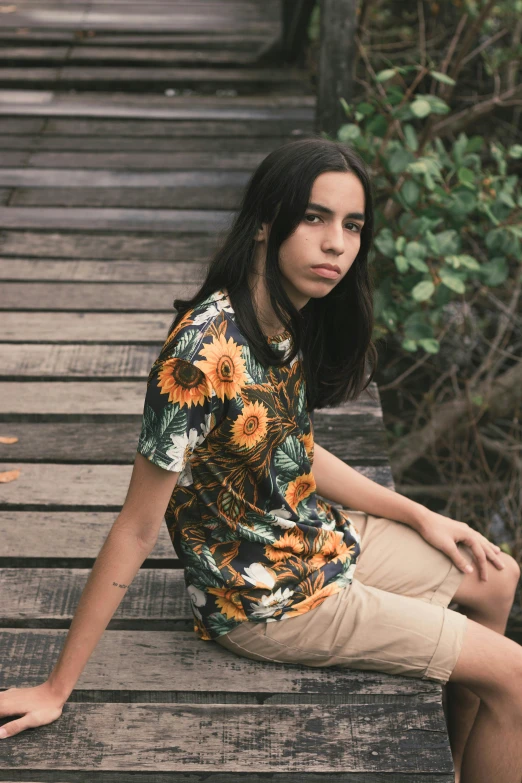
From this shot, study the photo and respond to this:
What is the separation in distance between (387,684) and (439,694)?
10cm

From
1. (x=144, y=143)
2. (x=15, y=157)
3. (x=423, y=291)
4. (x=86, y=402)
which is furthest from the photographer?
(x=144, y=143)

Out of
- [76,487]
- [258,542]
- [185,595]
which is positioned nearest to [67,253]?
[76,487]

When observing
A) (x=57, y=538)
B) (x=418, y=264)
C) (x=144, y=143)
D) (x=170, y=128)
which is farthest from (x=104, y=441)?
(x=170, y=128)

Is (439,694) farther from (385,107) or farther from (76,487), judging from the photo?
(385,107)

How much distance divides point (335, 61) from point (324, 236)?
1.99m

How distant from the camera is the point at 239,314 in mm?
1479

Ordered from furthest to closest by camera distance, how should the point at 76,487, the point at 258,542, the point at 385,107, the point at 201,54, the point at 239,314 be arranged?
the point at 201,54 → the point at 385,107 → the point at 76,487 → the point at 258,542 → the point at 239,314

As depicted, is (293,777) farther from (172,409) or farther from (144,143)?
(144,143)

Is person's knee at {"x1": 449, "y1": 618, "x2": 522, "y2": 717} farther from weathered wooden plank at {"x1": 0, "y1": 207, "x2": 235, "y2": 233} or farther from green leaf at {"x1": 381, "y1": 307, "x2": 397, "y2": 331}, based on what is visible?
weathered wooden plank at {"x1": 0, "y1": 207, "x2": 235, "y2": 233}

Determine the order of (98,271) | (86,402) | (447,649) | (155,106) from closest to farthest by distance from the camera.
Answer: (447,649) → (86,402) → (98,271) → (155,106)

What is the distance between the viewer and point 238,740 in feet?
5.08

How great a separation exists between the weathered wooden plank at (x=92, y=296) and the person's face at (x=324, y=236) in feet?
4.81

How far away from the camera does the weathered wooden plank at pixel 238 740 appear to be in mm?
1501

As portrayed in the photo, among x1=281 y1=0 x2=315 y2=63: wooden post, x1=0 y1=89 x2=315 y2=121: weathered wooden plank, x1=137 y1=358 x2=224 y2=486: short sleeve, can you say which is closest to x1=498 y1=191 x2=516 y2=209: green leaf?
x1=0 y1=89 x2=315 y2=121: weathered wooden plank
